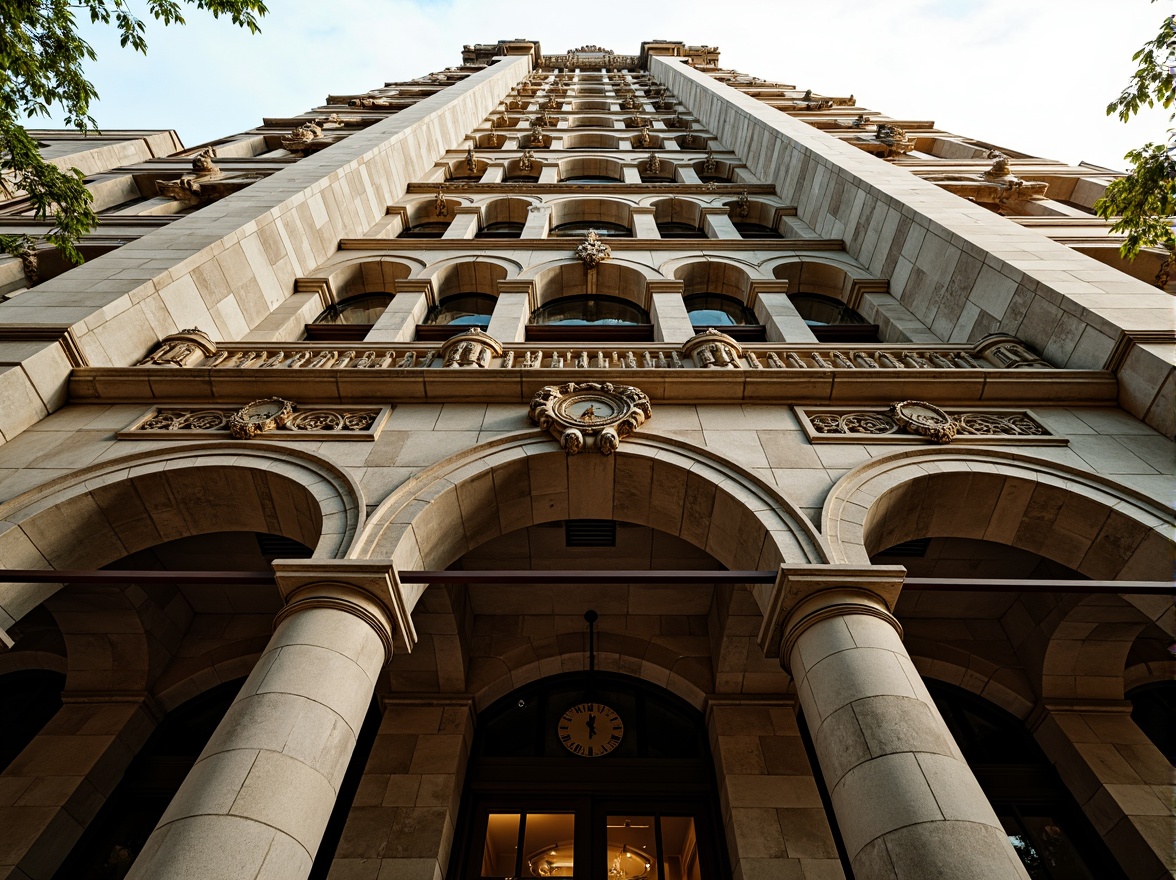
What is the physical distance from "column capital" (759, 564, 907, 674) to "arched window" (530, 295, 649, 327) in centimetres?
965

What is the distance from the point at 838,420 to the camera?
30.5 ft

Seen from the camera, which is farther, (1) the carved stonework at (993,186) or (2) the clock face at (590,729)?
(1) the carved stonework at (993,186)

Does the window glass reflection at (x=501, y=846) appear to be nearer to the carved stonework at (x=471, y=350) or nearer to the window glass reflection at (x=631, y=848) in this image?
the window glass reflection at (x=631, y=848)

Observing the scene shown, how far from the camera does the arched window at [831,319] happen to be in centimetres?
1403

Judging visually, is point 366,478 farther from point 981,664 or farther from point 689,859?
point 981,664

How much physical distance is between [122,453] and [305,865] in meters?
6.40

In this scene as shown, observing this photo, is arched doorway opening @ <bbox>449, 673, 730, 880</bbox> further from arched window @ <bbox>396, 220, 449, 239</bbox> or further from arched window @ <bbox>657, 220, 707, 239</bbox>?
arched window @ <bbox>396, 220, 449, 239</bbox>

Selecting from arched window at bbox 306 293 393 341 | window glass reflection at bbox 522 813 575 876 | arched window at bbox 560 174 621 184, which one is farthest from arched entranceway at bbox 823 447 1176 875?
arched window at bbox 560 174 621 184

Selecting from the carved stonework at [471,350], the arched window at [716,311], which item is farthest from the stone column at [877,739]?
the arched window at [716,311]

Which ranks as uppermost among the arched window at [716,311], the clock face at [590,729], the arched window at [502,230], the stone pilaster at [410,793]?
the arched window at [502,230]

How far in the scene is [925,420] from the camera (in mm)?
9023

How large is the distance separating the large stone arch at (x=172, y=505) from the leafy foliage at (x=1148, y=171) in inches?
448

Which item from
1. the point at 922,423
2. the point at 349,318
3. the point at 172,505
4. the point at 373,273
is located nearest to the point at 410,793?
the point at 172,505

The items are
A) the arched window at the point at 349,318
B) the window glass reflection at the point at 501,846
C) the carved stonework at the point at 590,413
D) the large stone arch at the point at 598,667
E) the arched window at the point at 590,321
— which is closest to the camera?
the carved stonework at the point at 590,413
